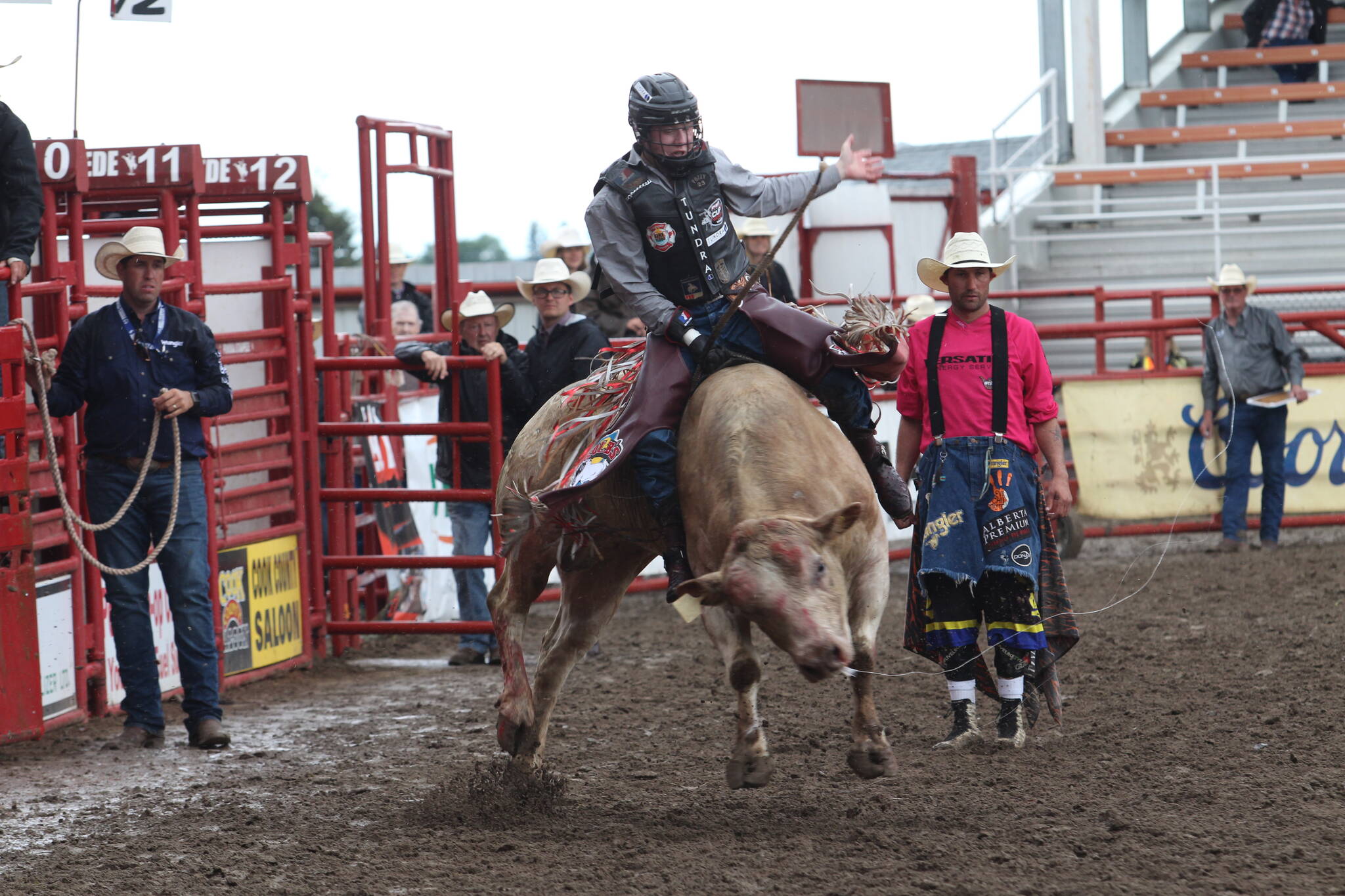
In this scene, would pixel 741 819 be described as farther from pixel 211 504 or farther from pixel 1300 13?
pixel 1300 13

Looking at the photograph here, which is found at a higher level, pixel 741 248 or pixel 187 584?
pixel 741 248

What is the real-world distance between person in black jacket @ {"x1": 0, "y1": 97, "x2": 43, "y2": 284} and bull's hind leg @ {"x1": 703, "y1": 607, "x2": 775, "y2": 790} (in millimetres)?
3326


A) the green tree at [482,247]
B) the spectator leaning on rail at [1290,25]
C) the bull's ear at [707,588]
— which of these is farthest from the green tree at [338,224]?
the bull's ear at [707,588]

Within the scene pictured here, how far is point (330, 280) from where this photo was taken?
9.81 meters

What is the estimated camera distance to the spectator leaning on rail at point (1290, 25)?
→ 64.2 feet

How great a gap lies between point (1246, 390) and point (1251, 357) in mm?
233

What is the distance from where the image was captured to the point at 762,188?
17.6 feet

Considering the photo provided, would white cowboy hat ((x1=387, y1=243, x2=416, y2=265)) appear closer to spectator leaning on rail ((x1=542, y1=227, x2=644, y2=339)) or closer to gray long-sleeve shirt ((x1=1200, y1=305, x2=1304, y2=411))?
spectator leaning on rail ((x1=542, y1=227, x2=644, y2=339))

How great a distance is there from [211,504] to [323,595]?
1.27 meters

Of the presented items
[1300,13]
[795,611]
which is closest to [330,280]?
[795,611]

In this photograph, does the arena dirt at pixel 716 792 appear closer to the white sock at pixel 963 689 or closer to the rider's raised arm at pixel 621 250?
the white sock at pixel 963 689

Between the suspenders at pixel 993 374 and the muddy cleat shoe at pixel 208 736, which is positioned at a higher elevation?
the suspenders at pixel 993 374

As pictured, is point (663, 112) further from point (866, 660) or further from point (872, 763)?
point (872, 763)

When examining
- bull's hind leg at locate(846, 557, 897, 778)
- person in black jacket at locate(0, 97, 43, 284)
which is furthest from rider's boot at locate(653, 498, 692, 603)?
person in black jacket at locate(0, 97, 43, 284)
